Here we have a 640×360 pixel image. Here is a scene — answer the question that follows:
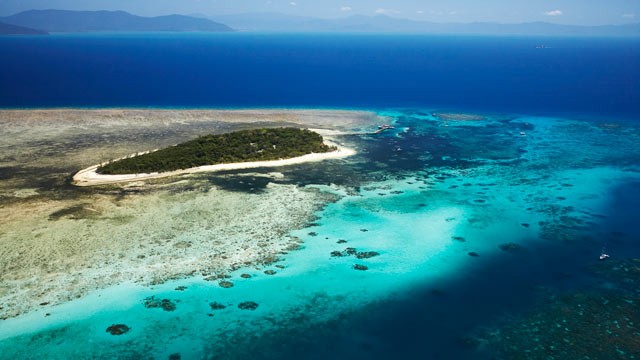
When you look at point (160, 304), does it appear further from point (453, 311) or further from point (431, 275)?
point (431, 275)

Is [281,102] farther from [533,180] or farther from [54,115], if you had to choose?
[533,180]

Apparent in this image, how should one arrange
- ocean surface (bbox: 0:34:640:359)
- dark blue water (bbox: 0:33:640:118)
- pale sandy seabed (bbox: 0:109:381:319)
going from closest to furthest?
ocean surface (bbox: 0:34:640:359)
pale sandy seabed (bbox: 0:109:381:319)
dark blue water (bbox: 0:33:640:118)

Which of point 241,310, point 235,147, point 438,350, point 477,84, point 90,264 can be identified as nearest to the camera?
point 438,350

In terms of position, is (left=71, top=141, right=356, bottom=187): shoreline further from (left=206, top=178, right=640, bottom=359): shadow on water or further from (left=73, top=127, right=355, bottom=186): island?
(left=206, top=178, right=640, bottom=359): shadow on water

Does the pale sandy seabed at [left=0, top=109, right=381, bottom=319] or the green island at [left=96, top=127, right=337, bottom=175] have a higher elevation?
the green island at [left=96, top=127, right=337, bottom=175]

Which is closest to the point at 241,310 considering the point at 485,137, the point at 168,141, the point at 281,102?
the point at 168,141

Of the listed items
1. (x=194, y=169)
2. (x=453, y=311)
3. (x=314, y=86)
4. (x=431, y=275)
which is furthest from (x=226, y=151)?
Result: (x=314, y=86)

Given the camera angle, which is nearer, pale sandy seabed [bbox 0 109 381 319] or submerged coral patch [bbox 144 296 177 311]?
submerged coral patch [bbox 144 296 177 311]

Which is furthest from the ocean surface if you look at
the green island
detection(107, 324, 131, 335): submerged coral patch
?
the green island

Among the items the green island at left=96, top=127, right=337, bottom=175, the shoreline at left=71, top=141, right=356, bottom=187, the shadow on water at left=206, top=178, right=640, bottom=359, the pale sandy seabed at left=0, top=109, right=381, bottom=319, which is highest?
the green island at left=96, top=127, right=337, bottom=175
